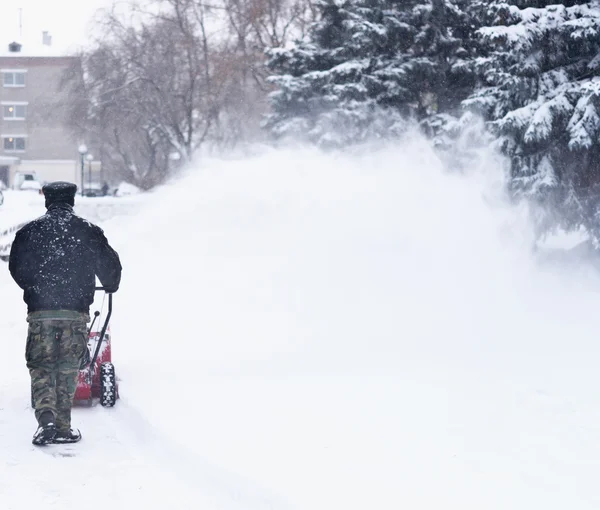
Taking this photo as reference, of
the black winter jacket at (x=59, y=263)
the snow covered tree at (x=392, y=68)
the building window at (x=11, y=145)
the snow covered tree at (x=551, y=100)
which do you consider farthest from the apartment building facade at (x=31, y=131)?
the black winter jacket at (x=59, y=263)

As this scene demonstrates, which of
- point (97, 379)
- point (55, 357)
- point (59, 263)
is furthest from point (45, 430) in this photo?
point (97, 379)

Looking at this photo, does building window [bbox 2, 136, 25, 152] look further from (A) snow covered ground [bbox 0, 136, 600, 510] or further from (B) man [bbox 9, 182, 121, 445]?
(B) man [bbox 9, 182, 121, 445]

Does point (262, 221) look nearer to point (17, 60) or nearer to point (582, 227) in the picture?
point (582, 227)

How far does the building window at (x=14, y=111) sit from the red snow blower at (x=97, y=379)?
77.6m

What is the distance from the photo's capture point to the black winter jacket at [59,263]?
6.18 metres

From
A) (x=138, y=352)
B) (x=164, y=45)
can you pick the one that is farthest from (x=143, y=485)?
(x=164, y=45)

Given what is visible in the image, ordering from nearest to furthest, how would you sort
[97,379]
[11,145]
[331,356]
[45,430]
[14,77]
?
1. [45,430]
2. [97,379]
3. [331,356]
4. [11,145]
5. [14,77]

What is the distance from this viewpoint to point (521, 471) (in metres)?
5.41

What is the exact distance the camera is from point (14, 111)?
266ft

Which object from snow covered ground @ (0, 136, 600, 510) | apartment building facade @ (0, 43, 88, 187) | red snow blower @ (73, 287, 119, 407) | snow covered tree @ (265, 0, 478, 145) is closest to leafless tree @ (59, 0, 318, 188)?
snow covered tree @ (265, 0, 478, 145)

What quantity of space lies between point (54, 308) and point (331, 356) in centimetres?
357

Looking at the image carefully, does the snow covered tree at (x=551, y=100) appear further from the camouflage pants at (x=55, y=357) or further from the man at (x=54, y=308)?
the camouflage pants at (x=55, y=357)

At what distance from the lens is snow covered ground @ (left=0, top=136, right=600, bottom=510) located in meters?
5.34

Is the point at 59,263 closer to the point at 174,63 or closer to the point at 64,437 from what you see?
the point at 64,437
